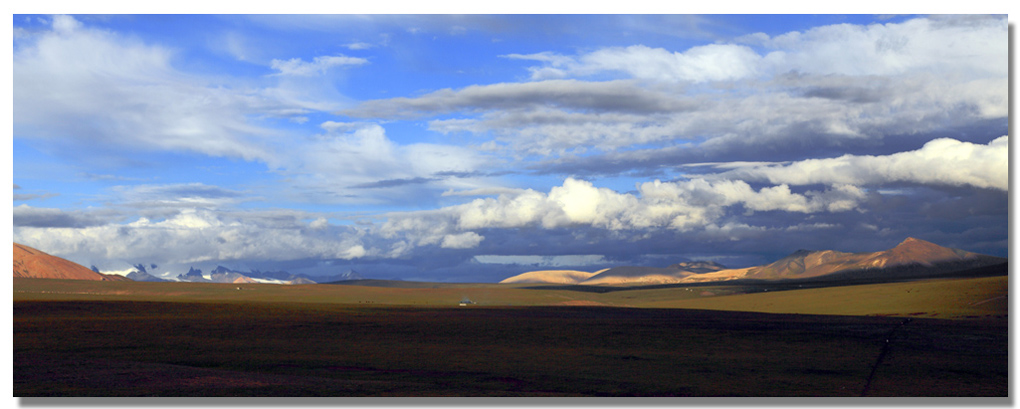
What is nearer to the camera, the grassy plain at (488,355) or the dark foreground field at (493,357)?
the dark foreground field at (493,357)

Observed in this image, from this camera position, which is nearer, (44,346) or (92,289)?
(44,346)

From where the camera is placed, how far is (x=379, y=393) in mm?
21734

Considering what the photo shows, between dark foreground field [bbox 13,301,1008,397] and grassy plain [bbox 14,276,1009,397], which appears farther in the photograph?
grassy plain [bbox 14,276,1009,397]

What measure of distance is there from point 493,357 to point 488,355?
989 mm

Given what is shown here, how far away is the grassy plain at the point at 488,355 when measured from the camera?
82.4ft

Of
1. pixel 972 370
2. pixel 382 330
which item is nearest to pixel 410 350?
pixel 382 330

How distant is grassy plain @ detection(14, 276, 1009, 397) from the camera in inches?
989

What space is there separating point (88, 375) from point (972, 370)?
39412 millimetres

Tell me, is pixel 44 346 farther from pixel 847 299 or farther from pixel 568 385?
pixel 847 299

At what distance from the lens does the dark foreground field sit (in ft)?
81.6

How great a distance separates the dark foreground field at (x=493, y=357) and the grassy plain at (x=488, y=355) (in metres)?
0.11

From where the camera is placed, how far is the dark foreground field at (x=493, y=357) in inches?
979

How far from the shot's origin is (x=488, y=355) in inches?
1507

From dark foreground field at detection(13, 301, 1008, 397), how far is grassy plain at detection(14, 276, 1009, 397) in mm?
109
